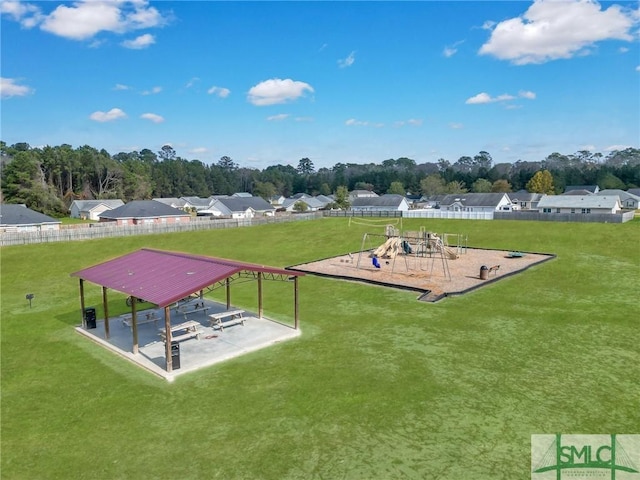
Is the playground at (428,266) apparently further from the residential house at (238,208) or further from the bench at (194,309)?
the residential house at (238,208)

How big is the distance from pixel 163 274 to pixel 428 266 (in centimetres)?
1860

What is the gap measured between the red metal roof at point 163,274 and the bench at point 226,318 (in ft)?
7.56

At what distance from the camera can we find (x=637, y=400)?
10547 mm

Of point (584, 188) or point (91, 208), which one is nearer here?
point (91, 208)

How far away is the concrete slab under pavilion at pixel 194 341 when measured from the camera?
1333 cm

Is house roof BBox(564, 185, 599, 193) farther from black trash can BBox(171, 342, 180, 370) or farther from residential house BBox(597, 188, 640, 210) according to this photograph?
black trash can BBox(171, 342, 180, 370)

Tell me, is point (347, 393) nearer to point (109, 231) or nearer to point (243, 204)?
point (109, 231)

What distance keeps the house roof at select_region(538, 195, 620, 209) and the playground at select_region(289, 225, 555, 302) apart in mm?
35609

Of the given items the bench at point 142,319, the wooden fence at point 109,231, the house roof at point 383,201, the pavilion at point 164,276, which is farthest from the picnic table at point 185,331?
the house roof at point 383,201

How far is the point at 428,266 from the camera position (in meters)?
28.3

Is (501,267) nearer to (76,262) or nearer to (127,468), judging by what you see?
(127,468)

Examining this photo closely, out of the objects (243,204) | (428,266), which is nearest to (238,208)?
(243,204)

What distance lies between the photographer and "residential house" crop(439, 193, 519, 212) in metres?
78.2

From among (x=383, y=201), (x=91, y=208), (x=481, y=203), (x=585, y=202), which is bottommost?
(x=91, y=208)
